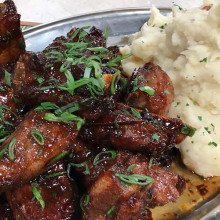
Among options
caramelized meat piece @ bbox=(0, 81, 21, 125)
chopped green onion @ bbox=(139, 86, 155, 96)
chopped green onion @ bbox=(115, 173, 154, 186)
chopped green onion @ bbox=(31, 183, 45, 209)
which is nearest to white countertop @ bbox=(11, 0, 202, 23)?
caramelized meat piece @ bbox=(0, 81, 21, 125)

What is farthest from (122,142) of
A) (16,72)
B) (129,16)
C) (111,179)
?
(129,16)

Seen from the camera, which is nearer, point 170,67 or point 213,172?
point 213,172

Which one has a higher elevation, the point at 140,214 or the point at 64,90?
the point at 64,90

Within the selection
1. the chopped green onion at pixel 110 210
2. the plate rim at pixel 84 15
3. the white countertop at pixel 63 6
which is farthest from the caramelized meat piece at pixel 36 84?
the white countertop at pixel 63 6

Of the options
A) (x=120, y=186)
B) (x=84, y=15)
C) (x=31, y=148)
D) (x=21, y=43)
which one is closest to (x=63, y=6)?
(x=84, y=15)

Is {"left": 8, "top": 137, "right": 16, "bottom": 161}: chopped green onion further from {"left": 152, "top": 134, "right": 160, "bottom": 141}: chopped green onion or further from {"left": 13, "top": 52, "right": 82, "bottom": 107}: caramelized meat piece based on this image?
{"left": 152, "top": 134, "right": 160, "bottom": 141}: chopped green onion

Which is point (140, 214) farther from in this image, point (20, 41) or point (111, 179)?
point (20, 41)

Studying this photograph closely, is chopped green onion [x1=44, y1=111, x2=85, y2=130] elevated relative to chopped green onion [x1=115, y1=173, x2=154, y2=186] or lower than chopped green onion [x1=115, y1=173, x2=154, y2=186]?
elevated

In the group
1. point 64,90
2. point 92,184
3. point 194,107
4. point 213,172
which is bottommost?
point 213,172

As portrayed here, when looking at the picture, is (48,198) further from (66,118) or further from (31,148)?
(66,118)
